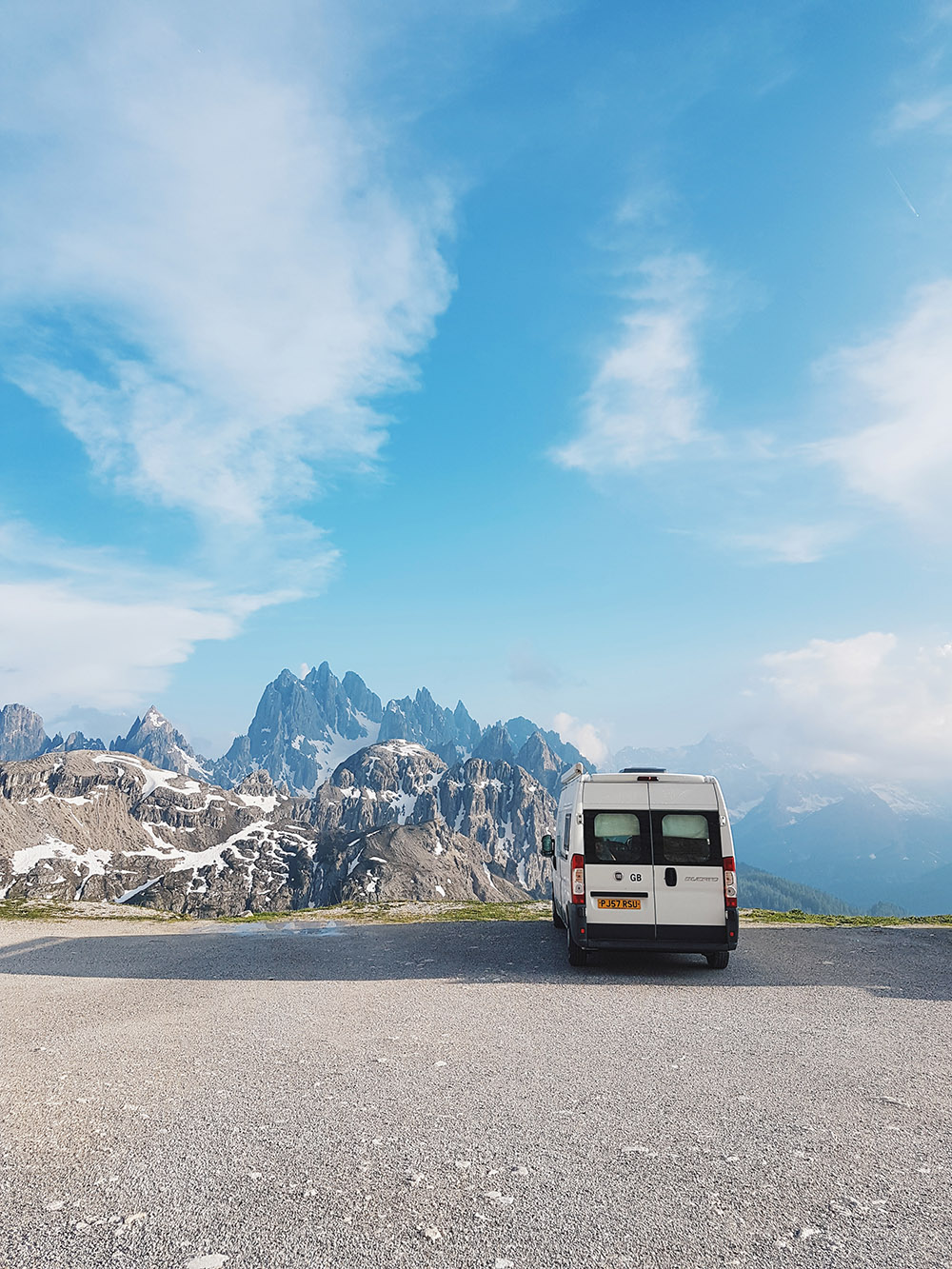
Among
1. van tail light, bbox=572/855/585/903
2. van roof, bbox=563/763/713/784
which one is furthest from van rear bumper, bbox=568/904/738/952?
van roof, bbox=563/763/713/784

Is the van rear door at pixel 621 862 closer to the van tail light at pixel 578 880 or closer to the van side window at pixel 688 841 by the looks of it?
the van tail light at pixel 578 880

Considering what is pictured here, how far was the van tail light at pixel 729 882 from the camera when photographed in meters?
14.1

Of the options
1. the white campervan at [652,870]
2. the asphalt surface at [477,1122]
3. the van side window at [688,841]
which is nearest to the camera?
the asphalt surface at [477,1122]

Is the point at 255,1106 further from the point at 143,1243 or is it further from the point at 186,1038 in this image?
the point at 186,1038

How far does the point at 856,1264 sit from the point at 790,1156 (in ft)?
5.04

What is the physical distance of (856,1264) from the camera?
473cm

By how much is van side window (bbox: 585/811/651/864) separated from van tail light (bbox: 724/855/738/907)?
149cm

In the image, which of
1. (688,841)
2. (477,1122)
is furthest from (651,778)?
(477,1122)

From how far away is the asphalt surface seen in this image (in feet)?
16.4

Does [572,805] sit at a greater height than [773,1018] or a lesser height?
greater

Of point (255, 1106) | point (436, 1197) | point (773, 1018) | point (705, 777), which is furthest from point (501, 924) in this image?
point (436, 1197)

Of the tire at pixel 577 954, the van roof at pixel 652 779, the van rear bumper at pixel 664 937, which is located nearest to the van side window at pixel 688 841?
the van roof at pixel 652 779

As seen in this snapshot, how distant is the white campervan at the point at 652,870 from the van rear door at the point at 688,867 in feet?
0.06

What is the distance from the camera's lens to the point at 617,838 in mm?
14648
